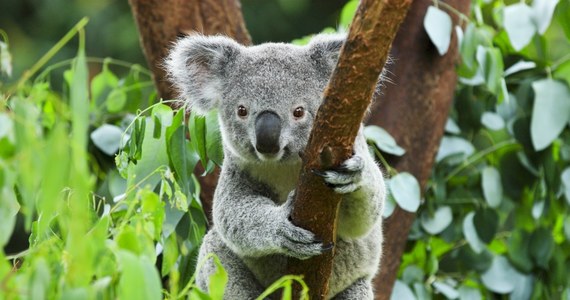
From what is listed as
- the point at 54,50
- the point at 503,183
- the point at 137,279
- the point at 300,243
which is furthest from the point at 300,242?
the point at 503,183

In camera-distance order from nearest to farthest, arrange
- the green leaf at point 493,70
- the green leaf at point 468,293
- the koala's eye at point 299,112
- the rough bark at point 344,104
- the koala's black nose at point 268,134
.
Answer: the rough bark at point 344,104
the koala's black nose at point 268,134
the koala's eye at point 299,112
the green leaf at point 493,70
the green leaf at point 468,293

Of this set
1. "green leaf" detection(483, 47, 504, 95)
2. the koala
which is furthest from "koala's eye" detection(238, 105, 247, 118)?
"green leaf" detection(483, 47, 504, 95)

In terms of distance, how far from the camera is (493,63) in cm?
384

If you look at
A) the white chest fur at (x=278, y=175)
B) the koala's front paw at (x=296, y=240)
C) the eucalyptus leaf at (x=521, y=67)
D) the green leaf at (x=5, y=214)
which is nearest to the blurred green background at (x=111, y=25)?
the eucalyptus leaf at (x=521, y=67)

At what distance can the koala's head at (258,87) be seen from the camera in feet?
9.06

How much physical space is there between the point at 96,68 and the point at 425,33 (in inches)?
246

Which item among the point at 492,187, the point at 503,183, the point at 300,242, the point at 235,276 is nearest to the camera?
the point at 300,242

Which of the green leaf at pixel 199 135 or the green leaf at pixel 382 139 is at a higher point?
the green leaf at pixel 199 135

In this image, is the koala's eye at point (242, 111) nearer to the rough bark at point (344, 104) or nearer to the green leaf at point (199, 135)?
the green leaf at point (199, 135)

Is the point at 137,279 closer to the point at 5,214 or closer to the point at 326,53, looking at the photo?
the point at 5,214

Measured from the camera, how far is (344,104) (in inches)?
88.7

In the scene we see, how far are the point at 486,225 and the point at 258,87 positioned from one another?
Answer: 1715mm

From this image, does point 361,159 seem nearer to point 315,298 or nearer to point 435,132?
point 315,298

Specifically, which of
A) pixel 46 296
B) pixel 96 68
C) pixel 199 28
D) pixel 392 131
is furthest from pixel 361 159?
pixel 96 68
